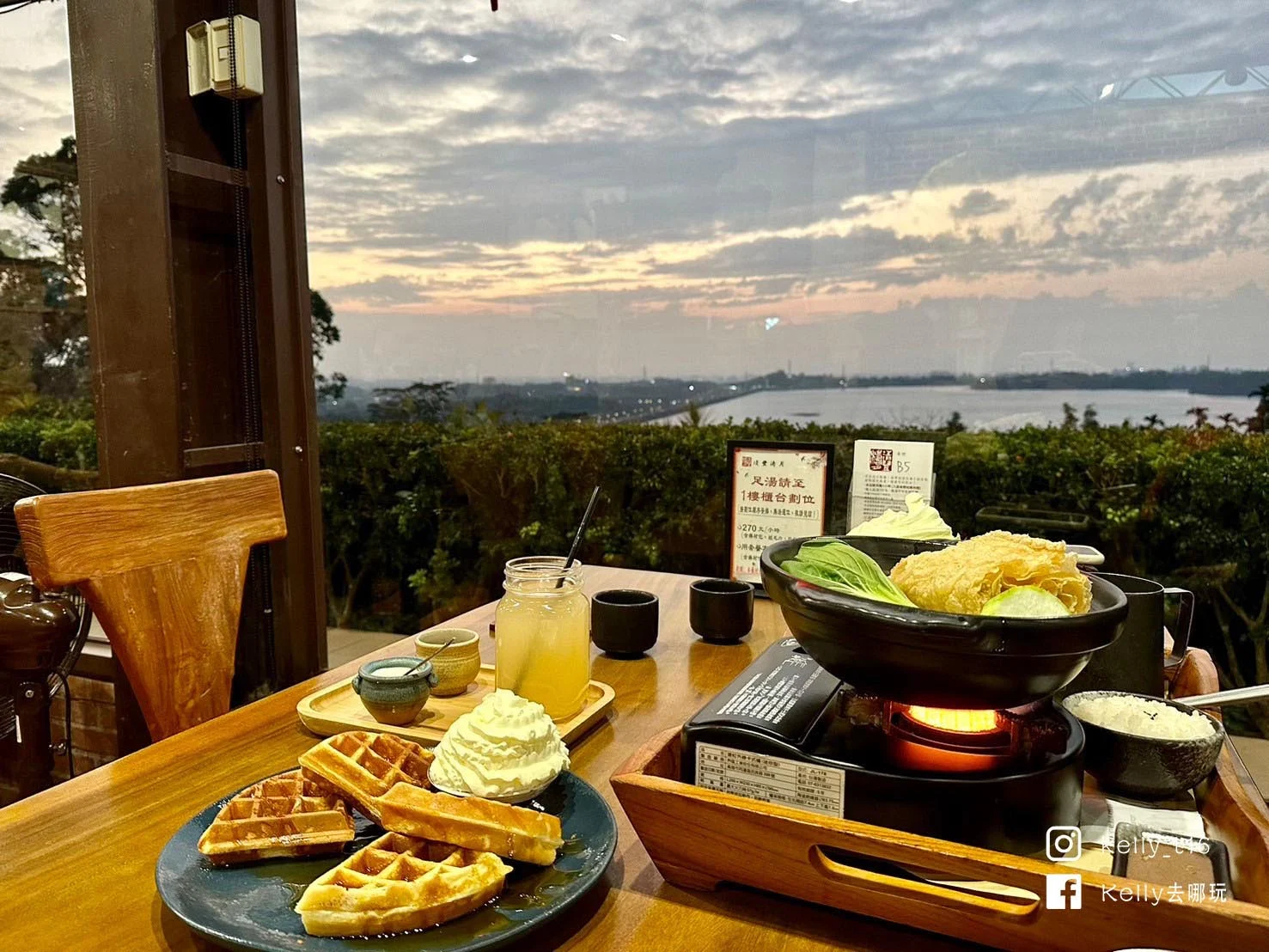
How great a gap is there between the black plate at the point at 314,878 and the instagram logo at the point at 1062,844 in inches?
14.7

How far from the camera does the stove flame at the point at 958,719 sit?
2.48 ft

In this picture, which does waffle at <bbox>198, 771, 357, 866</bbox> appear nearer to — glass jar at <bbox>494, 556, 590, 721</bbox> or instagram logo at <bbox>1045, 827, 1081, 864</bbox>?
glass jar at <bbox>494, 556, 590, 721</bbox>

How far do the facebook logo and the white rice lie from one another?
297 mm

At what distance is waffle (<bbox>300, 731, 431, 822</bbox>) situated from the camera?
86cm

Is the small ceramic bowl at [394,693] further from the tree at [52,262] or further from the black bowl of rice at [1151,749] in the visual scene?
the tree at [52,262]

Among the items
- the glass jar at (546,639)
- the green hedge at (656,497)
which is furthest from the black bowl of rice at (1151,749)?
the green hedge at (656,497)

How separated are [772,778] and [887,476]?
118cm

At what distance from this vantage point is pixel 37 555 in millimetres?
1290

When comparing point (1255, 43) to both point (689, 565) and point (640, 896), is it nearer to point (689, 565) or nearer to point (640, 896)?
point (689, 565)

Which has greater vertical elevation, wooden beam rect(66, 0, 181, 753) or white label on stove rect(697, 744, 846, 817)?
wooden beam rect(66, 0, 181, 753)

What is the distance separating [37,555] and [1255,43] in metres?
3.77

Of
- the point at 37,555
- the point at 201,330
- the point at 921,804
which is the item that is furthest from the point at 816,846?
the point at 201,330

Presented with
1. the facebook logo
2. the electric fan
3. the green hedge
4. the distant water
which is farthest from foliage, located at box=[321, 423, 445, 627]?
the facebook logo

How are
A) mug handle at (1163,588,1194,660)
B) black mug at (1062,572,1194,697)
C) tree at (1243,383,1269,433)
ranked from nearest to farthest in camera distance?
1. black mug at (1062,572,1194,697)
2. mug handle at (1163,588,1194,660)
3. tree at (1243,383,1269,433)
